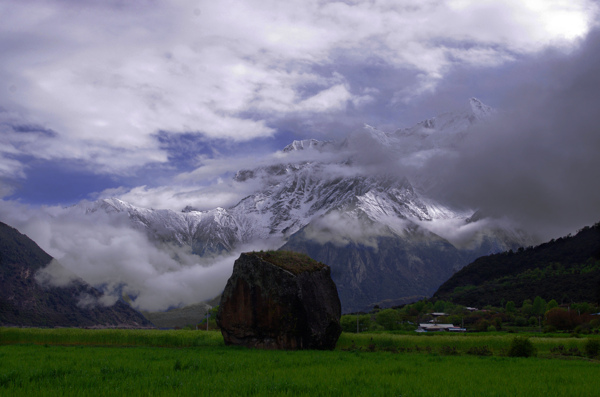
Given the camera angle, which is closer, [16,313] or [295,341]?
[295,341]

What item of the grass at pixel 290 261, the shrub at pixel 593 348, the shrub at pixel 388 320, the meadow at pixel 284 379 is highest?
the grass at pixel 290 261

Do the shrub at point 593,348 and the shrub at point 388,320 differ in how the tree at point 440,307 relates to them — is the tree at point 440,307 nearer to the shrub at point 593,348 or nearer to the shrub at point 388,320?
the shrub at point 388,320

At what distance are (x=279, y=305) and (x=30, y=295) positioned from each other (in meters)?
157

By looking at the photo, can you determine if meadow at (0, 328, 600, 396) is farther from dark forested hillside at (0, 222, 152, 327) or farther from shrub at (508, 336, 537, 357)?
dark forested hillside at (0, 222, 152, 327)

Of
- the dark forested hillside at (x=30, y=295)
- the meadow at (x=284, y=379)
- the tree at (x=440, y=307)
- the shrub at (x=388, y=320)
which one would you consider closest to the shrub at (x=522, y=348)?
the meadow at (x=284, y=379)

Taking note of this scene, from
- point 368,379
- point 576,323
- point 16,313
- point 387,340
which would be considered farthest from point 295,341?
point 16,313

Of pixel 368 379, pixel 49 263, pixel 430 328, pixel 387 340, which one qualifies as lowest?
pixel 430 328

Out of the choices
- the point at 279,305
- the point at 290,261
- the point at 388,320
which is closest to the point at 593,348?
the point at 279,305

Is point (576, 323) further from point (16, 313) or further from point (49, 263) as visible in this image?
point (49, 263)

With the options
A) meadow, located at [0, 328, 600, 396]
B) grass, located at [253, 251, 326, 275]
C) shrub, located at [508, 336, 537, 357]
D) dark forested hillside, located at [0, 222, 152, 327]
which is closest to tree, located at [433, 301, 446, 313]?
dark forested hillside, located at [0, 222, 152, 327]

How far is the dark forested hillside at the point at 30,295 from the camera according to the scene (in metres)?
150

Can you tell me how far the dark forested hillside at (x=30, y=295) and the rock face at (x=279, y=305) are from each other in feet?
409

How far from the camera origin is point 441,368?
25453 millimetres

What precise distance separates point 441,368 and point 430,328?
4435 inches
